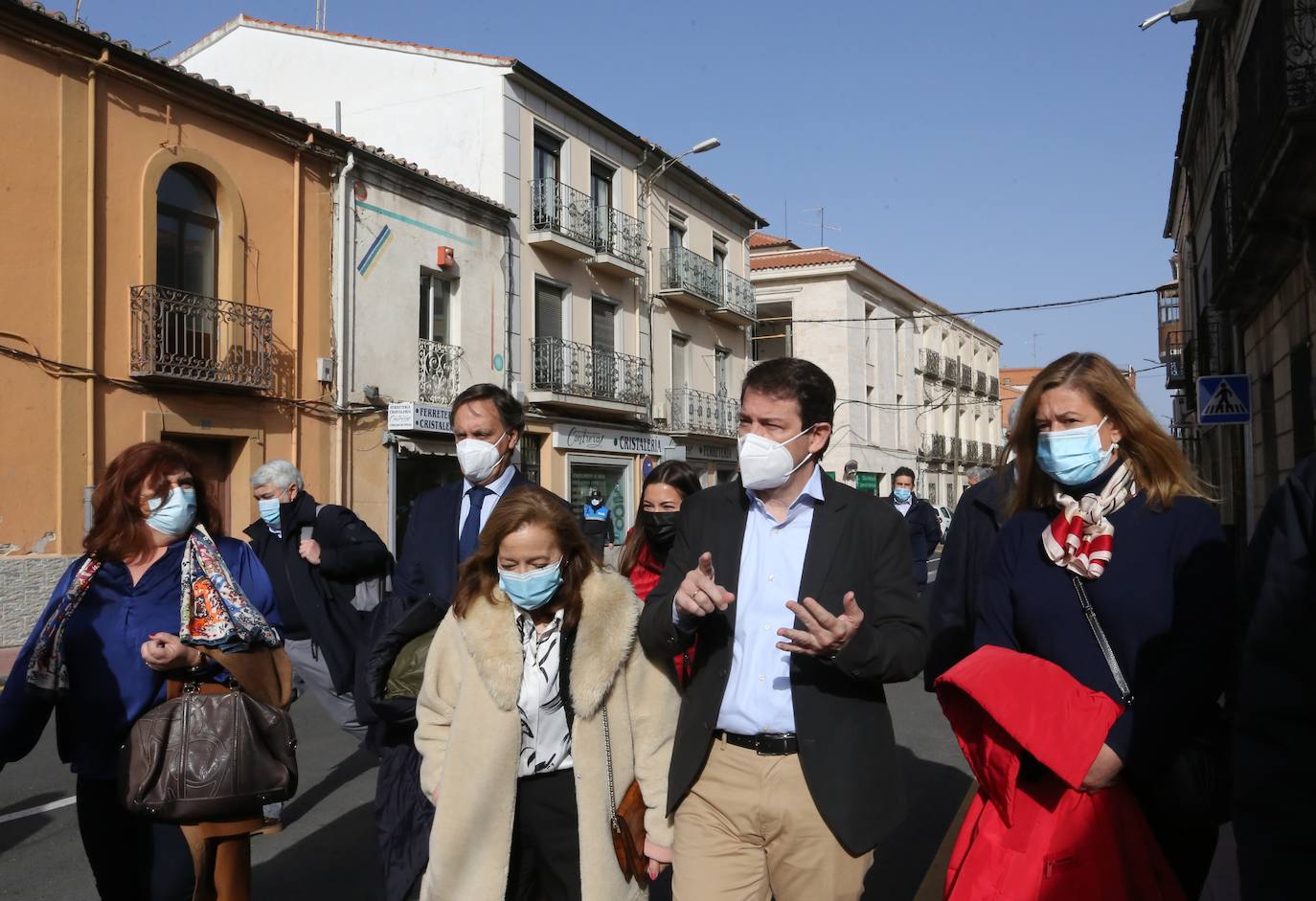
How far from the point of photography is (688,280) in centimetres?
2622

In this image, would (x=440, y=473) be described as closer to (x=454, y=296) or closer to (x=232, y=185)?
(x=454, y=296)

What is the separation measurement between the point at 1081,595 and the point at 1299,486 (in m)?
1.10

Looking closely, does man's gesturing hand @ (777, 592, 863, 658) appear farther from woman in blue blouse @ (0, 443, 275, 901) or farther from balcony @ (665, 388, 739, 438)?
balcony @ (665, 388, 739, 438)

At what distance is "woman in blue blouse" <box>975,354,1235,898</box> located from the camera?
2.43 m

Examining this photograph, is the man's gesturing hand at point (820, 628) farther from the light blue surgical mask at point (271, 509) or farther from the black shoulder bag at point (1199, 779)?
the light blue surgical mask at point (271, 509)

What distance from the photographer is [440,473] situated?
1848cm

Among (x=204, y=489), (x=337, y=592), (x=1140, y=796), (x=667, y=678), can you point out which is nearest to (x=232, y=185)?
(x=337, y=592)

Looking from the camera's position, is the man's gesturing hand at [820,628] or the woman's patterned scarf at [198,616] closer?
the man's gesturing hand at [820,628]

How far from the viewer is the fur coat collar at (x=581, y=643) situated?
3.01 metres

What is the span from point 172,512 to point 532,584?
4.16ft

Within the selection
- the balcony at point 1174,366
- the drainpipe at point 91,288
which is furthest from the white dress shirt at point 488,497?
the balcony at point 1174,366

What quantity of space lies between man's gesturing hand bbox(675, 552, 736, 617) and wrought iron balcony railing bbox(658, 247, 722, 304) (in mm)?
23147

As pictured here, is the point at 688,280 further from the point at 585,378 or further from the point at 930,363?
the point at 930,363

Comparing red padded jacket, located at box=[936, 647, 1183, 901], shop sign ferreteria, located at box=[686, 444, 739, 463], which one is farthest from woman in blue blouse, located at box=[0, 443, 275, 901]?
shop sign ferreteria, located at box=[686, 444, 739, 463]
